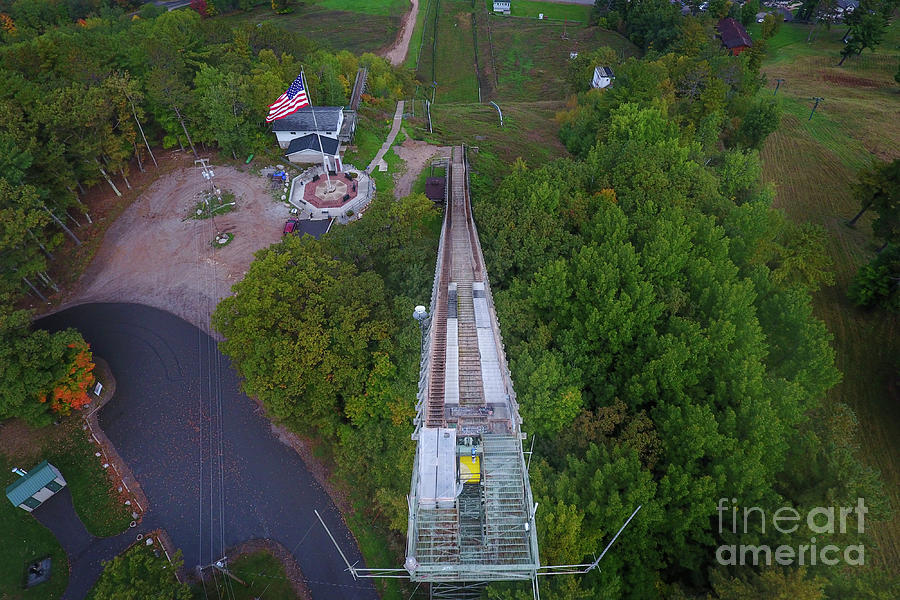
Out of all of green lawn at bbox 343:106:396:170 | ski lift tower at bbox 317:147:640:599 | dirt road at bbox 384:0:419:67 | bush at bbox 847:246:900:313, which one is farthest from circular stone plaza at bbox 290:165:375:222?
dirt road at bbox 384:0:419:67

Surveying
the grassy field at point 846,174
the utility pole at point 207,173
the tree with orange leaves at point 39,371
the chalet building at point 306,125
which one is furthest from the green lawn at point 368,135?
the grassy field at point 846,174

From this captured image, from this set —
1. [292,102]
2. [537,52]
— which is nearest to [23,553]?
[292,102]

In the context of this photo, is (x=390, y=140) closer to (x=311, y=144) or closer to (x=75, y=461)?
(x=311, y=144)

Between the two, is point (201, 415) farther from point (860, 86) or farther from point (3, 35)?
point (860, 86)

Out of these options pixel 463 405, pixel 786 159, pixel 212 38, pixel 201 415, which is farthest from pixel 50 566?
pixel 786 159

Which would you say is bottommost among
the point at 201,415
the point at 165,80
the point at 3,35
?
the point at 201,415

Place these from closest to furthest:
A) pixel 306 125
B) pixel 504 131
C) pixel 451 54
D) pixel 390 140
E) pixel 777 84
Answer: pixel 306 125, pixel 390 140, pixel 504 131, pixel 777 84, pixel 451 54
